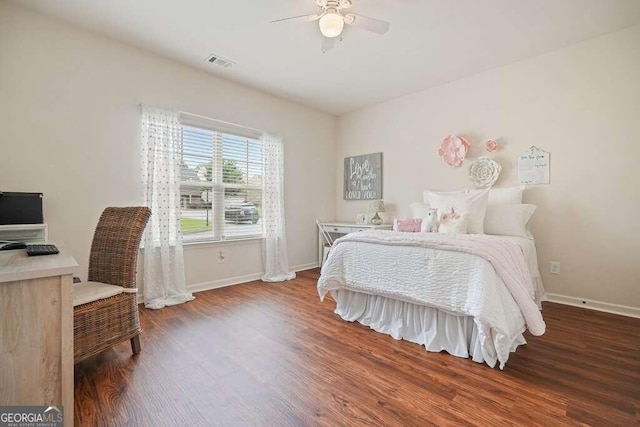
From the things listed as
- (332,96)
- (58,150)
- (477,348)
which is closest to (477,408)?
(477,348)

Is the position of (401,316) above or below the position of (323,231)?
below

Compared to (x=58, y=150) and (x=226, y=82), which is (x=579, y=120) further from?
(x=58, y=150)

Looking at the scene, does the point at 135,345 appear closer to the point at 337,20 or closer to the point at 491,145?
the point at 337,20

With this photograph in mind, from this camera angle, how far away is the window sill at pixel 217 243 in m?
3.33

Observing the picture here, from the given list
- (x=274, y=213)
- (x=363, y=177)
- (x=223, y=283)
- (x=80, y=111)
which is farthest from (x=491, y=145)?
(x=80, y=111)

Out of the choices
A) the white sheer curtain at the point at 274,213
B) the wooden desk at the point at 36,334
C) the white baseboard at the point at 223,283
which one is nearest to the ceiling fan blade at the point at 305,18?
the white sheer curtain at the point at 274,213

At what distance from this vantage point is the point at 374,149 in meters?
4.50

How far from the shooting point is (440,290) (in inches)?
76.5

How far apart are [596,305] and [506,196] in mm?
1316

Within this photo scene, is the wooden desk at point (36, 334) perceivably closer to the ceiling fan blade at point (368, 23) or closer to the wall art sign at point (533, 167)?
the ceiling fan blade at point (368, 23)

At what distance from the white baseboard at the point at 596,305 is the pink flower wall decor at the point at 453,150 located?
1.79 metres

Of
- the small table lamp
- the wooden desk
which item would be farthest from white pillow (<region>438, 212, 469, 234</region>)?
the wooden desk

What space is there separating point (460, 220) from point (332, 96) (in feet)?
8.44

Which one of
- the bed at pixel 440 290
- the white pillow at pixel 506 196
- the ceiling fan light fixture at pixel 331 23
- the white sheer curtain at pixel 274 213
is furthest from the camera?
the white sheer curtain at pixel 274 213
